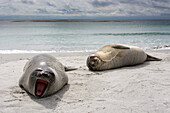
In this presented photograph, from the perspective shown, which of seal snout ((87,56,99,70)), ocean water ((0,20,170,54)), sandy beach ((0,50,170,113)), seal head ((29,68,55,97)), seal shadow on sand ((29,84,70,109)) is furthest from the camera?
ocean water ((0,20,170,54))

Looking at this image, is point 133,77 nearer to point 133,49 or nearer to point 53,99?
point 133,49

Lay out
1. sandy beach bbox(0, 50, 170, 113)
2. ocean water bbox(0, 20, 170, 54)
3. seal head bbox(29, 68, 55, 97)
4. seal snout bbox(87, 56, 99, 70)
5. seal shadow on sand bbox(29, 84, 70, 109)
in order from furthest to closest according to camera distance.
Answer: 1. ocean water bbox(0, 20, 170, 54)
2. seal snout bbox(87, 56, 99, 70)
3. seal head bbox(29, 68, 55, 97)
4. seal shadow on sand bbox(29, 84, 70, 109)
5. sandy beach bbox(0, 50, 170, 113)

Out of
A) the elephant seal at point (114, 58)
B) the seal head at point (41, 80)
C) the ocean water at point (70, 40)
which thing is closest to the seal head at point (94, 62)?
the elephant seal at point (114, 58)

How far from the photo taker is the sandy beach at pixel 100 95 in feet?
10.4

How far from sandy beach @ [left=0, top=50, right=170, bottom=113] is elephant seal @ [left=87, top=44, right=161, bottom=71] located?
0.46 meters

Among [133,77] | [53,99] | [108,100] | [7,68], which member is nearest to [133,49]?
[133,77]

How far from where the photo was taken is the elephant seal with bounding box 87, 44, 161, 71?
566 centimetres

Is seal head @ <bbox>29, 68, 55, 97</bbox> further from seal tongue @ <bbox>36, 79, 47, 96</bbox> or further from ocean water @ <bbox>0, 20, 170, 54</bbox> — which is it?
ocean water @ <bbox>0, 20, 170, 54</bbox>

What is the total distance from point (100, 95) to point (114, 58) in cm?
235

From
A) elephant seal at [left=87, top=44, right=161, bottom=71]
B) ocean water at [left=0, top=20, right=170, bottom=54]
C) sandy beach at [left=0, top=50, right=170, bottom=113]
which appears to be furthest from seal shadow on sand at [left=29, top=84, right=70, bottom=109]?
ocean water at [left=0, top=20, right=170, bottom=54]

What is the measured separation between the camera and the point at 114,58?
589 centimetres

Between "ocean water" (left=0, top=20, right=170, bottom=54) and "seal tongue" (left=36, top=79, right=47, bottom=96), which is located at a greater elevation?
"seal tongue" (left=36, top=79, right=47, bottom=96)

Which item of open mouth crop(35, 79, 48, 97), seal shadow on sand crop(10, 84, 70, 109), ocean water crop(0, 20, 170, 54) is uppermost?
open mouth crop(35, 79, 48, 97)

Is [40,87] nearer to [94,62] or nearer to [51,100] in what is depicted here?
[51,100]
